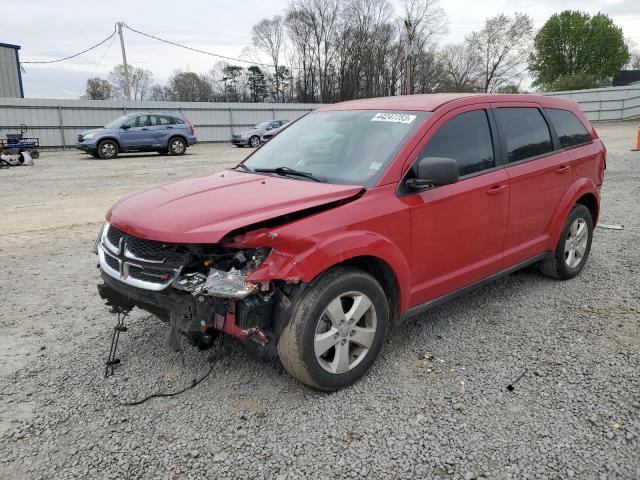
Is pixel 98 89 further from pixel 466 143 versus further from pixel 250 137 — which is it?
pixel 466 143

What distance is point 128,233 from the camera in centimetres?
298

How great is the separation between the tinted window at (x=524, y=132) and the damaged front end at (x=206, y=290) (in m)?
2.43

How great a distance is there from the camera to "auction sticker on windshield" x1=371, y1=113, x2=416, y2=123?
3.60m

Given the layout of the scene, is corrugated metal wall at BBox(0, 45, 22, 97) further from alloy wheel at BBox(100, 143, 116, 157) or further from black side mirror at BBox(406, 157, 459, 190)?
black side mirror at BBox(406, 157, 459, 190)

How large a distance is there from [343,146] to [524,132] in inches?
67.6

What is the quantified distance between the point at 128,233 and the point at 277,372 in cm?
129

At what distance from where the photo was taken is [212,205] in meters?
2.97

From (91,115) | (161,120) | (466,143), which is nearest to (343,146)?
(466,143)

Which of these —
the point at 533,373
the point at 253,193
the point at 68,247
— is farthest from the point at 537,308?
the point at 68,247

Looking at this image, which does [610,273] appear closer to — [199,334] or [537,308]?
Result: [537,308]

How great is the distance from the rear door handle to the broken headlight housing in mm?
1933

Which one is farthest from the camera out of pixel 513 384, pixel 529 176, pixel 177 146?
pixel 177 146

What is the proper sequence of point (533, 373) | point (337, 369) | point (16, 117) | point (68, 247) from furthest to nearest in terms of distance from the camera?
point (16, 117), point (68, 247), point (533, 373), point (337, 369)

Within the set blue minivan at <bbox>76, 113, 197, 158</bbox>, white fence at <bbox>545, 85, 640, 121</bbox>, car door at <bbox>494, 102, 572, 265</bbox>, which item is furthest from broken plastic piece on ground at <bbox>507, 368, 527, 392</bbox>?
white fence at <bbox>545, 85, 640, 121</bbox>
